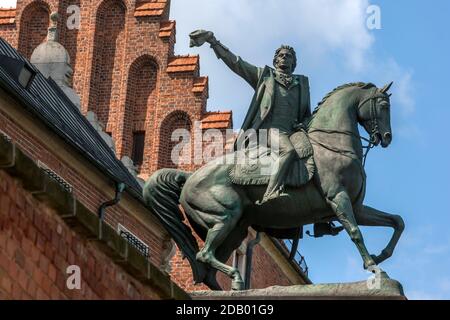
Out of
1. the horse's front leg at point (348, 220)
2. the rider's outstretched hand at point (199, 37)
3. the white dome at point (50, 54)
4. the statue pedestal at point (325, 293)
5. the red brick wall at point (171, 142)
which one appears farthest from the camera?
the red brick wall at point (171, 142)

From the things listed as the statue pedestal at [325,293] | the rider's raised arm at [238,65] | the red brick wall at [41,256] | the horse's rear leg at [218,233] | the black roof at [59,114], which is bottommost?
the red brick wall at [41,256]

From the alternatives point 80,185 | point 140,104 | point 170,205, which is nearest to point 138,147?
point 140,104

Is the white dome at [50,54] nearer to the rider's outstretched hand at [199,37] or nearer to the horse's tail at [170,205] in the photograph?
the rider's outstretched hand at [199,37]

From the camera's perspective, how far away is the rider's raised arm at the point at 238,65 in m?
21.7

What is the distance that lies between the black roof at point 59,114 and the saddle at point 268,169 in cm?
686

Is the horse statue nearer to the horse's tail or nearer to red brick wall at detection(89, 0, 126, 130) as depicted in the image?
the horse's tail

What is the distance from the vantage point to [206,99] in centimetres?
3750

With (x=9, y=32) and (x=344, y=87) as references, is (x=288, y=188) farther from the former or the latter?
(x=9, y=32)

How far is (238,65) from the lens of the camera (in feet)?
71.5

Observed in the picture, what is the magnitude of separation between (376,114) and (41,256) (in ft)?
29.6

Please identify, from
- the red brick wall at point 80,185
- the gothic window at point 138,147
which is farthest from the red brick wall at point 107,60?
the red brick wall at point 80,185

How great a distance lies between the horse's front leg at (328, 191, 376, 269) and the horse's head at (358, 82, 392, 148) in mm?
851
